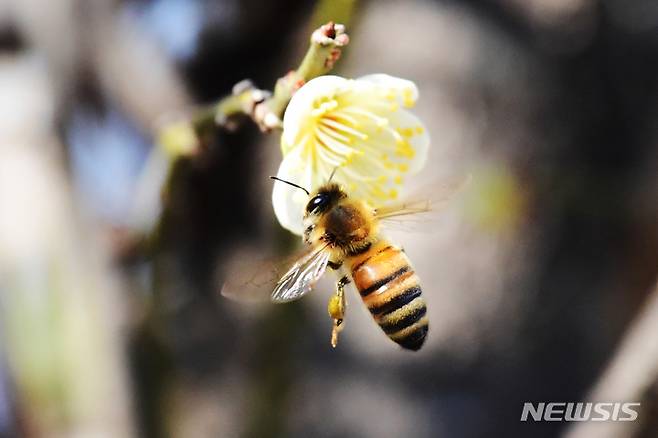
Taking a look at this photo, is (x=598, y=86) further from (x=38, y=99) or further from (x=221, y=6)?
(x=38, y=99)

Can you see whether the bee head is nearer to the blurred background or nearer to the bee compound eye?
the bee compound eye

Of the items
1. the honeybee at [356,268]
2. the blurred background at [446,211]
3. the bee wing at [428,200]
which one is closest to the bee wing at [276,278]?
the honeybee at [356,268]

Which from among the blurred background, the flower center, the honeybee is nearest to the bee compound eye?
the honeybee

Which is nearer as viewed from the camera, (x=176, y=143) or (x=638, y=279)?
(x=176, y=143)

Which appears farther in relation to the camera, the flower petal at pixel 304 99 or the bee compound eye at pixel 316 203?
the bee compound eye at pixel 316 203

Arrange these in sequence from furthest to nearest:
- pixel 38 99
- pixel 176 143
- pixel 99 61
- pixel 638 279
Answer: pixel 638 279 → pixel 99 61 → pixel 38 99 → pixel 176 143

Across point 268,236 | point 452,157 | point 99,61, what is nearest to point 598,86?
point 452,157

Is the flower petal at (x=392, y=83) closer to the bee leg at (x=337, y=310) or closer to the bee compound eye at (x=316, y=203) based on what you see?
Result: the bee compound eye at (x=316, y=203)

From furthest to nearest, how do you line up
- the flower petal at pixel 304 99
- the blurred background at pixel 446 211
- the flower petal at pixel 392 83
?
the blurred background at pixel 446 211, the flower petal at pixel 392 83, the flower petal at pixel 304 99
